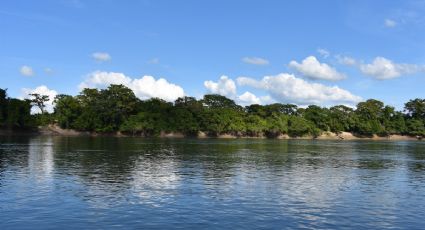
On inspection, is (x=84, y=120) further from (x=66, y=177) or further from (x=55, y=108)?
(x=66, y=177)

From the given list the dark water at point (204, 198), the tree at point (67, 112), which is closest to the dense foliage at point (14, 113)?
the tree at point (67, 112)

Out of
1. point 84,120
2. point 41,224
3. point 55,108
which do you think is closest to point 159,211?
point 41,224

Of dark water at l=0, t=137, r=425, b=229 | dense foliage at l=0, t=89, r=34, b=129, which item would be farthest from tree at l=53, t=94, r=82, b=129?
dark water at l=0, t=137, r=425, b=229

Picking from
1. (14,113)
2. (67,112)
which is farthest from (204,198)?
(67,112)

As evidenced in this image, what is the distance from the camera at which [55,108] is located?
654 feet

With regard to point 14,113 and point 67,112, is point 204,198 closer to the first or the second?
point 14,113

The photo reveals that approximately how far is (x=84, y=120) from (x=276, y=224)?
174371 mm

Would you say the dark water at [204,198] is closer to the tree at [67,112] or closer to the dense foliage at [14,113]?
the dense foliage at [14,113]

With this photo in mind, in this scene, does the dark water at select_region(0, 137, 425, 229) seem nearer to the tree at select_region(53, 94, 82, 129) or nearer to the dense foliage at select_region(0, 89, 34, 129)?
the dense foliage at select_region(0, 89, 34, 129)

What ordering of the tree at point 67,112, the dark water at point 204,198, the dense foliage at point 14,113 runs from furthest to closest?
the tree at point 67,112
the dense foliage at point 14,113
the dark water at point 204,198

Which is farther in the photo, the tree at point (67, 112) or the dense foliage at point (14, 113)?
the tree at point (67, 112)

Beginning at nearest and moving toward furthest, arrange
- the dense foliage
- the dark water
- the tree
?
the dark water
the dense foliage
the tree

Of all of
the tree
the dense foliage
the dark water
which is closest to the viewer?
the dark water

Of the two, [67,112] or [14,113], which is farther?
[67,112]
